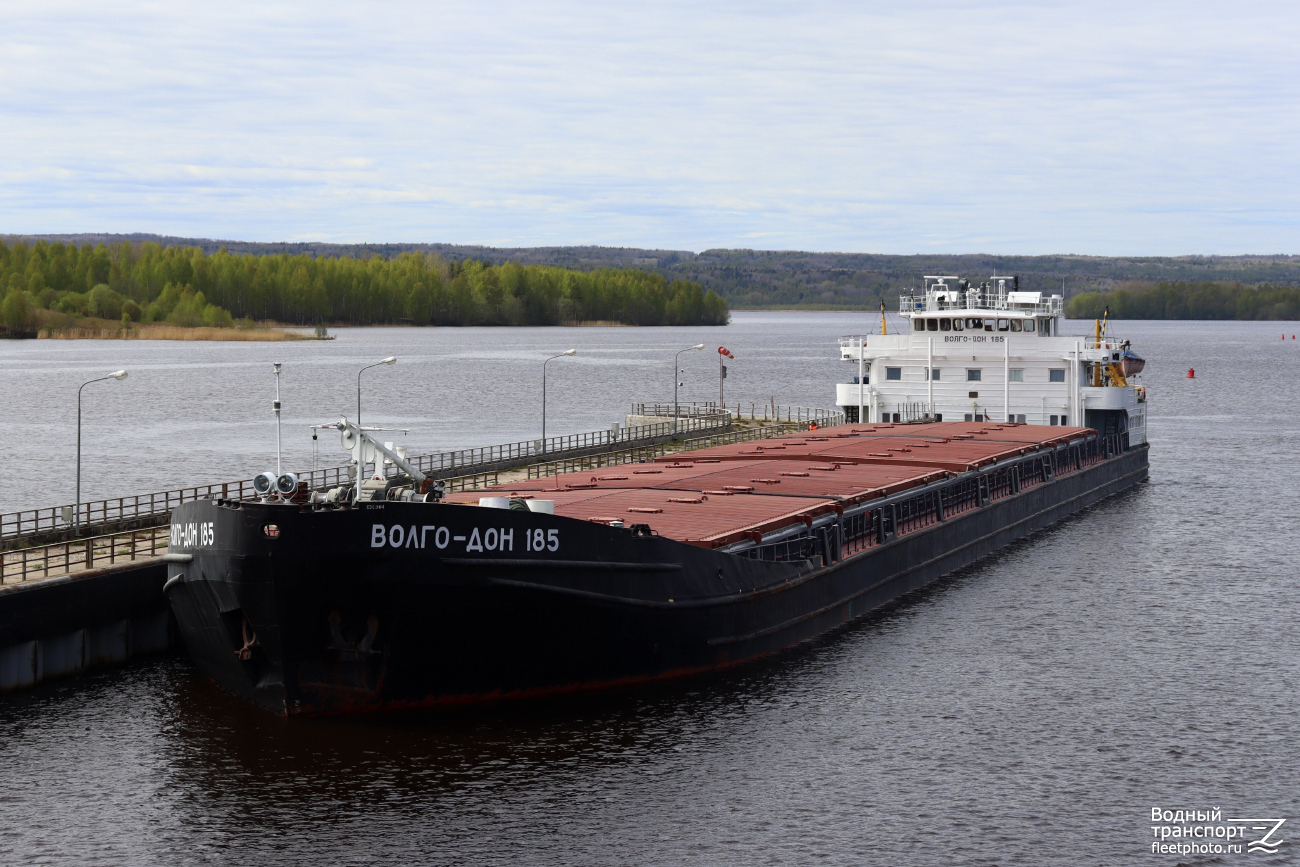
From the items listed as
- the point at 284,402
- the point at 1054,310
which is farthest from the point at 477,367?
the point at 1054,310

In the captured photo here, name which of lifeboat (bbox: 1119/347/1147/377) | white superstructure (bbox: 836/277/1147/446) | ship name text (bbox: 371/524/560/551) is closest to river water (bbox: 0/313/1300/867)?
ship name text (bbox: 371/524/560/551)

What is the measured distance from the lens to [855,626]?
113 ft

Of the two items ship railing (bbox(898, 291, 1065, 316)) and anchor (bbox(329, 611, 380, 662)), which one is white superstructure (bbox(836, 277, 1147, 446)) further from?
anchor (bbox(329, 611, 380, 662))

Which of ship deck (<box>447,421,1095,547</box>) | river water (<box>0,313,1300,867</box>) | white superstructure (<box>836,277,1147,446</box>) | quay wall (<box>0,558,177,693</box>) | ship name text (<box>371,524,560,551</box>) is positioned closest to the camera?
river water (<box>0,313,1300,867</box>)

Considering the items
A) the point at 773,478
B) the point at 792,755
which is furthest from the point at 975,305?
the point at 792,755

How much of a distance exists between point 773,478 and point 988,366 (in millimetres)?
25580

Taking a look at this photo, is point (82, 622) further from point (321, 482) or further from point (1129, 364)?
point (1129, 364)

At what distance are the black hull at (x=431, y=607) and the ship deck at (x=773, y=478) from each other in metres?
2.74

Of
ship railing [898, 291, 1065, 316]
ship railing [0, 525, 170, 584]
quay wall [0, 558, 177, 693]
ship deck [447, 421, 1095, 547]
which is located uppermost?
ship railing [898, 291, 1065, 316]

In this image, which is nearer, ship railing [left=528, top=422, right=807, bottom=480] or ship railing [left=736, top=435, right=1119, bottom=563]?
ship railing [left=736, top=435, right=1119, bottom=563]

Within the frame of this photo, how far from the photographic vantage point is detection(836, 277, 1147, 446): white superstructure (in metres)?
61.5

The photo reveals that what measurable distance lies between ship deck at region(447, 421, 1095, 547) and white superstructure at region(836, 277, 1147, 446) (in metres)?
3.68

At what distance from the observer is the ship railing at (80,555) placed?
2925 cm

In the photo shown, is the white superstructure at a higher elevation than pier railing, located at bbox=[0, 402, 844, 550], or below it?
higher
